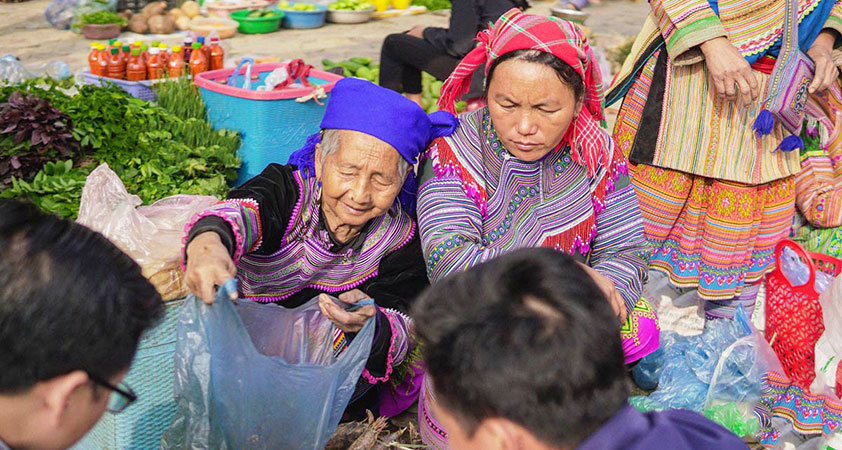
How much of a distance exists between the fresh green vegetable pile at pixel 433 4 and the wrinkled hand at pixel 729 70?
8427mm

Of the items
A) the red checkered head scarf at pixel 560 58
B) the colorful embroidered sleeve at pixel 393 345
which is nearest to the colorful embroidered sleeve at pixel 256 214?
the colorful embroidered sleeve at pixel 393 345

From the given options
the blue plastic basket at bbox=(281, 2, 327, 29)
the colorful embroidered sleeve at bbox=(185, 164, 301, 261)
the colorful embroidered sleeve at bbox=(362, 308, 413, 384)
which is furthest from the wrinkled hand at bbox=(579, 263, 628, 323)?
the blue plastic basket at bbox=(281, 2, 327, 29)

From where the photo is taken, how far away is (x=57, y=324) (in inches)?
52.7

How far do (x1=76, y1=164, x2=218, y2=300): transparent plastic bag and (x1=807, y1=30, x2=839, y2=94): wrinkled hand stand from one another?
2.39 meters

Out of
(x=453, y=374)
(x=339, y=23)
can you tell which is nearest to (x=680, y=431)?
(x=453, y=374)

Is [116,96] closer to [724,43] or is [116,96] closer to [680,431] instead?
[724,43]

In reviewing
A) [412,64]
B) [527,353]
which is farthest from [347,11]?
[527,353]

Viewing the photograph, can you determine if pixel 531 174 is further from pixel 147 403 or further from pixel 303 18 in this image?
pixel 303 18

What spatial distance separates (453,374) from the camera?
137 cm

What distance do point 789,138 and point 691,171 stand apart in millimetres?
400

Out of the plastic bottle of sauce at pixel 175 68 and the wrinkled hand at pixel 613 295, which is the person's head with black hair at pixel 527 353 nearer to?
the wrinkled hand at pixel 613 295

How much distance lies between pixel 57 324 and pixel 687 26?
2.64 metres

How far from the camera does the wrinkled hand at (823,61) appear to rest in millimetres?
3205

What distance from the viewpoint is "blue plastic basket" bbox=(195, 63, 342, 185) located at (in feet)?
14.4
